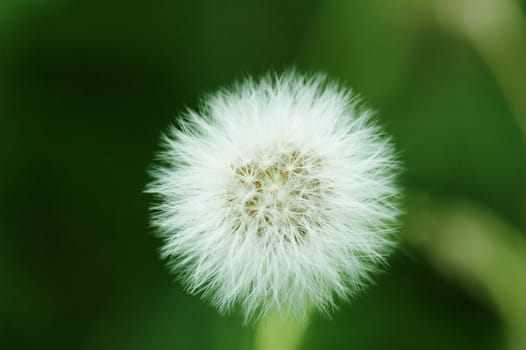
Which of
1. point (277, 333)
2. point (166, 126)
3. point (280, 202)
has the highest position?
point (166, 126)

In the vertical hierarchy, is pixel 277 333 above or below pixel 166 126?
below

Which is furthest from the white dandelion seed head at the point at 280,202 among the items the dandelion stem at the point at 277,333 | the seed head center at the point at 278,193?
the dandelion stem at the point at 277,333

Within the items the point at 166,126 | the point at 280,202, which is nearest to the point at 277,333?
the point at 280,202

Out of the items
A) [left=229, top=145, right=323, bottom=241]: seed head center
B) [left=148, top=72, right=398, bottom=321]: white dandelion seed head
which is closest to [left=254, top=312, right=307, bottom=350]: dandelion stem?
[left=148, top=72, right=398, bottom=321]: white dandelion seed head

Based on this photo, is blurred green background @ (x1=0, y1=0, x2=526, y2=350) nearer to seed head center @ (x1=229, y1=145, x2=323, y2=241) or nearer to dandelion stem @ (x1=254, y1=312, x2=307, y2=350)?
dandelion stem @ (x1=254, y1=312, x2=307, y2=350)

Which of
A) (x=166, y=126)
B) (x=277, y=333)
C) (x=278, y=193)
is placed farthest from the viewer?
(x=166, y=126)

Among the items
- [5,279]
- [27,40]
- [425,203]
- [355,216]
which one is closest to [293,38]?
[425,203]

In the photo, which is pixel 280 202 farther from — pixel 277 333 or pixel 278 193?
pixel 277 333

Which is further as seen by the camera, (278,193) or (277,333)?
(277,333)
